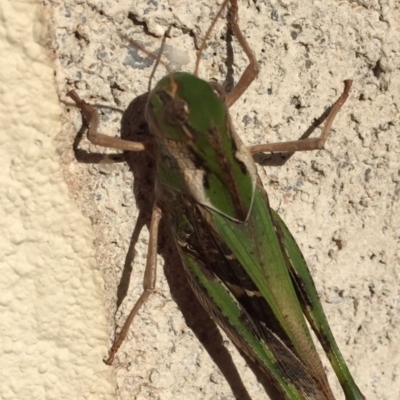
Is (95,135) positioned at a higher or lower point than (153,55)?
lower

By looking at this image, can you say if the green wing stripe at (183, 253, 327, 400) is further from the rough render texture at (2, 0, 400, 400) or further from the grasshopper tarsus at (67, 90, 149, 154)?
the grasshopper tarsus at (67, 90, 149, 154)

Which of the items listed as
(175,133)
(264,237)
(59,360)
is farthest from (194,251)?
(59,360)

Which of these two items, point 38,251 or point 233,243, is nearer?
point 38,251

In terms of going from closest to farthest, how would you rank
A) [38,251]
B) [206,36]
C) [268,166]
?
[38,251] → [206,36] → [268,166]

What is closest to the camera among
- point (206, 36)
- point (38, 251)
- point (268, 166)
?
point (38, 251)

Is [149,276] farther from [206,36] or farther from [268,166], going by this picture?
[206,36]

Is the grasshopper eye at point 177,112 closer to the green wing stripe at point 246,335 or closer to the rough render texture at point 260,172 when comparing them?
the rough render texture at point 260,172

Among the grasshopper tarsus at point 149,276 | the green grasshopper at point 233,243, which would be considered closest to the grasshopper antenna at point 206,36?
the green grasshopper at point 233,243

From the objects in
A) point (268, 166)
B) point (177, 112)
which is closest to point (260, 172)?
point (268, 166)
